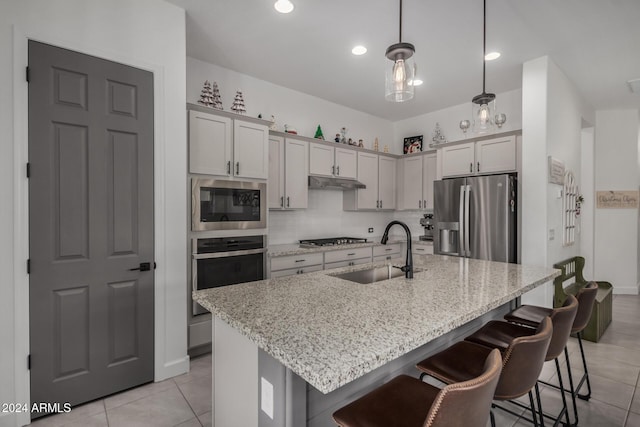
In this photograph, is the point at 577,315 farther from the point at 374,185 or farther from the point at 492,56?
the point at 374,185

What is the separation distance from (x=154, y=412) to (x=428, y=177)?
442cm

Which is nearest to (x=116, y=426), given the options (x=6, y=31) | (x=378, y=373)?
(x=378, y=373)

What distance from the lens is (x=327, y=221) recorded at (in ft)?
15.7

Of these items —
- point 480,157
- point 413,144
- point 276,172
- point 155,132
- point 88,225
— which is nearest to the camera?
point 88,225

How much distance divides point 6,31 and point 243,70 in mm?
2183

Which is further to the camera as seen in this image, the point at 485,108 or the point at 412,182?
the point at 412,182

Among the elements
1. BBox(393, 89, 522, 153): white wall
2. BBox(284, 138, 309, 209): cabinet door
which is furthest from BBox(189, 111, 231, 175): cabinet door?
BBox(393, 89, 522, 153): white wall

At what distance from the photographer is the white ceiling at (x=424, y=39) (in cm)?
256

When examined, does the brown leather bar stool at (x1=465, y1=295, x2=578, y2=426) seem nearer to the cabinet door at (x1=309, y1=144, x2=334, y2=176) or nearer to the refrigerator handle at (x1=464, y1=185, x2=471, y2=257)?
the refrigerator handle at (x1=464, y1=185, x2=471, y2=257)

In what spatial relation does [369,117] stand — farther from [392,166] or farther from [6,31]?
[6,31]

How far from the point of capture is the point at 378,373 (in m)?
1.49

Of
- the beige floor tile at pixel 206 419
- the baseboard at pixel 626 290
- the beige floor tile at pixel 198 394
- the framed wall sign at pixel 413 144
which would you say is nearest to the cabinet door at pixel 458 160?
the framed wall sign at pixel 413 144

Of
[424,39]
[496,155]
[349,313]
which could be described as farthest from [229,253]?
[496,155]

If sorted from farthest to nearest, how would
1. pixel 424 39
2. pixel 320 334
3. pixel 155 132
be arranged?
pixel 424 39 < pixel 155 132 < pixel 320 334
